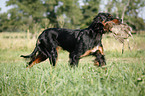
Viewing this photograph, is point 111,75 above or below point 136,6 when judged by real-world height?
below

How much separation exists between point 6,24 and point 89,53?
38.9m

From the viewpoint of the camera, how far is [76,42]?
368 centimetres

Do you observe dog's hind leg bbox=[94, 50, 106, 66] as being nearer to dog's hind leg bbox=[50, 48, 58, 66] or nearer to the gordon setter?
the gordon setter

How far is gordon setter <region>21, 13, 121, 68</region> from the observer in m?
3.35

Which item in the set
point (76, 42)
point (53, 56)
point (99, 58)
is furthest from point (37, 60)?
point (99, 58)

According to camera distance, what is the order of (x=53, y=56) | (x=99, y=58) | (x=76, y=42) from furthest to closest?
1. (x=53, y=56)
2. (x=76, y=42)
3. (x=99, y=58)

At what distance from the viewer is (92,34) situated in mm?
3404

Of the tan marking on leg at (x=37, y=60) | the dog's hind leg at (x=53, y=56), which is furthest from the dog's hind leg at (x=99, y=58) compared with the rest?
the tan marking on leg at (x=37, y=60)

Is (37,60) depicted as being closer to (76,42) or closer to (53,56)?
(53,56)

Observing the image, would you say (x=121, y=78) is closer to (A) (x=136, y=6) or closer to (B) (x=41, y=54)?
(B) (x=41, y=54)

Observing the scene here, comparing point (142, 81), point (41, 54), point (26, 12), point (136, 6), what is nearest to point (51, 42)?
point (41, 54)

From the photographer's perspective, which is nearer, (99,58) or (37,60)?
(99,58)

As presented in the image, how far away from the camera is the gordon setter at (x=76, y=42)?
11.0 feet

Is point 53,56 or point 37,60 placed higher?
point 53,56
